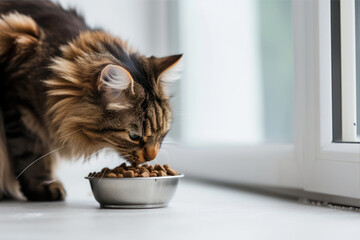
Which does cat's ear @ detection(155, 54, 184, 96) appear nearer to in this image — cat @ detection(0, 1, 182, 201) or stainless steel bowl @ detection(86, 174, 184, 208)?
cat @ detection(0, 1, 182, 201)

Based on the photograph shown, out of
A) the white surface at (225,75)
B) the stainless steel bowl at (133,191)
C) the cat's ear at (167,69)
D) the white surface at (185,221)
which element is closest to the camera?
the white surface at (185,221)

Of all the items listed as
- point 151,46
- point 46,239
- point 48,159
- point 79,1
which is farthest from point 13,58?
point 151,46

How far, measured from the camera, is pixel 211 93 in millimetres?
2619

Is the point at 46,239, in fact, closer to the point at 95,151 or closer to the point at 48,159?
the point at 95,151

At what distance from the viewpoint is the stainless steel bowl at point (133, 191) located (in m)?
1.34

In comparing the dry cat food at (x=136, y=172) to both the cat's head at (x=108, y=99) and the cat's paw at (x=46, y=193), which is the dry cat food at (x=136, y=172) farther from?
the cat's paw at (x=46, y=193)

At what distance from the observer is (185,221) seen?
120 cm

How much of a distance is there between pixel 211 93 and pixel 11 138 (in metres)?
1.25

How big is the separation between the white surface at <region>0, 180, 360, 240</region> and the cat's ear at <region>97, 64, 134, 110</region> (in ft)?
0.99

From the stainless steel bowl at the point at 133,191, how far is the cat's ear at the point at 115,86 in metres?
0.22

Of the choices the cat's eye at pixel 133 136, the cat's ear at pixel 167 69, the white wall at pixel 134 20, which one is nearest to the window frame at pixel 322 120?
the cat's ear at pixel 167 69

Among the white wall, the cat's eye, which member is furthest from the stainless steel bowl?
the white wall

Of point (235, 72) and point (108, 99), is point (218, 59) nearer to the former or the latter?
point (235, 72)

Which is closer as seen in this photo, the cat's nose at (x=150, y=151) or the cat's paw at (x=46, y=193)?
the cat's nose at (x=150, y=151)
